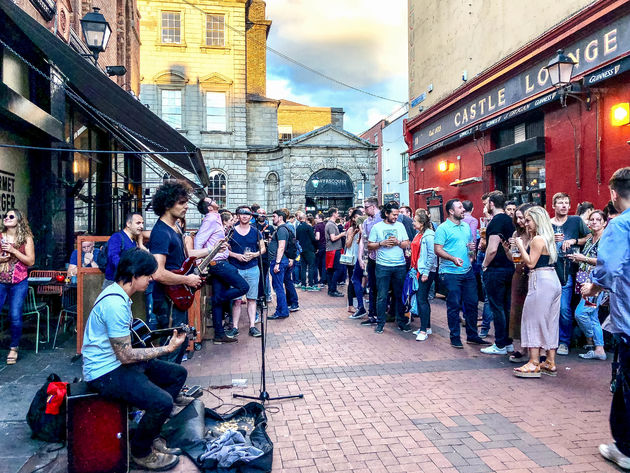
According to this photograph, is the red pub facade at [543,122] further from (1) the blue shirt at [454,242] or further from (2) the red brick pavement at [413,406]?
(2) the red brick pavement at [413,406]

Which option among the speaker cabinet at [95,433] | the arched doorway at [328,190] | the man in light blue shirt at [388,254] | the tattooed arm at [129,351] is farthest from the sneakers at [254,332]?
the arched doorway at [328,190]

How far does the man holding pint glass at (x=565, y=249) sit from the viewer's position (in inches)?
264

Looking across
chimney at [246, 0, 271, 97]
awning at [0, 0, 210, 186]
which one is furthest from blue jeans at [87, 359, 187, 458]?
chimney at [246, 0, 271, 97]

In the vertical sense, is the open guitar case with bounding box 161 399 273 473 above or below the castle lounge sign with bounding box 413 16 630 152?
below

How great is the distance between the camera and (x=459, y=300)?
280 inches

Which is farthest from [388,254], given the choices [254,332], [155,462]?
[155,462]

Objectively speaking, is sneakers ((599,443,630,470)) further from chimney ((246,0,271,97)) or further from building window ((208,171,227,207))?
chimney ((246,0,271,97))

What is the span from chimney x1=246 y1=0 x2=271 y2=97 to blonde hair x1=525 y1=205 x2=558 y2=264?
3355cm

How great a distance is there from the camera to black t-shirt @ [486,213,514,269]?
6.49 m

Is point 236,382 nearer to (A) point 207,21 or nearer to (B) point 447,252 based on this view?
(B) point 447,252

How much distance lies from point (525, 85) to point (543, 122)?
970 mm

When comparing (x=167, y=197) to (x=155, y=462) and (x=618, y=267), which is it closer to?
(x=155, y=462)

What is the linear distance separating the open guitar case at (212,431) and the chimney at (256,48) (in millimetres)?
34791

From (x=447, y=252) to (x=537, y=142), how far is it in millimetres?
5153
